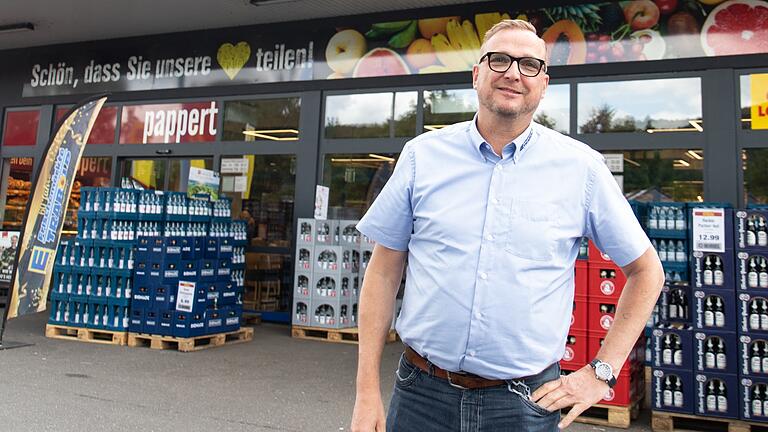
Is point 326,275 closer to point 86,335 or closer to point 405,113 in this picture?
point 405,113

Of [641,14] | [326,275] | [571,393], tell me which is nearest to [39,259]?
[326,275]

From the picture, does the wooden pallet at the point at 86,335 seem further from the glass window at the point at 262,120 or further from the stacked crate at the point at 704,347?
the stacked crate at the point at 704,347

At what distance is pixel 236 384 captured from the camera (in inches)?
234

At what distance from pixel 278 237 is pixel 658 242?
6.03 m

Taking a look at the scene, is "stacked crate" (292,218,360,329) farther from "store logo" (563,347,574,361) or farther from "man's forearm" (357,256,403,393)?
"man's forearm" (357,256,403,393)

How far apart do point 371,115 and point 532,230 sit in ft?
27.9

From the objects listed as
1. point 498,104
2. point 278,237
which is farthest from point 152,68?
point 498,104

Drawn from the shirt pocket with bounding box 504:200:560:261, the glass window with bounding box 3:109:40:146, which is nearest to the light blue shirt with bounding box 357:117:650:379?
the shirt pocket with bounding box 504:200:560:261

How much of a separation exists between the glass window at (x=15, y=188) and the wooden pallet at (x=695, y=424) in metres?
12.8

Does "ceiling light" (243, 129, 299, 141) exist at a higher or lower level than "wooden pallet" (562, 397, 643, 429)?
higher

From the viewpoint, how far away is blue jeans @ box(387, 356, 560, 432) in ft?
5.51

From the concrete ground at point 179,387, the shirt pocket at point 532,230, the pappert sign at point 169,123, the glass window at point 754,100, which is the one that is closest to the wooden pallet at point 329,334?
the concrete ground at point 179,387

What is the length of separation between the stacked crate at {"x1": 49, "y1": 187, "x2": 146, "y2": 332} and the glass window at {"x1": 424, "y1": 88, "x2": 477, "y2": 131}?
168 inches

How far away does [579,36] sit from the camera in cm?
885
